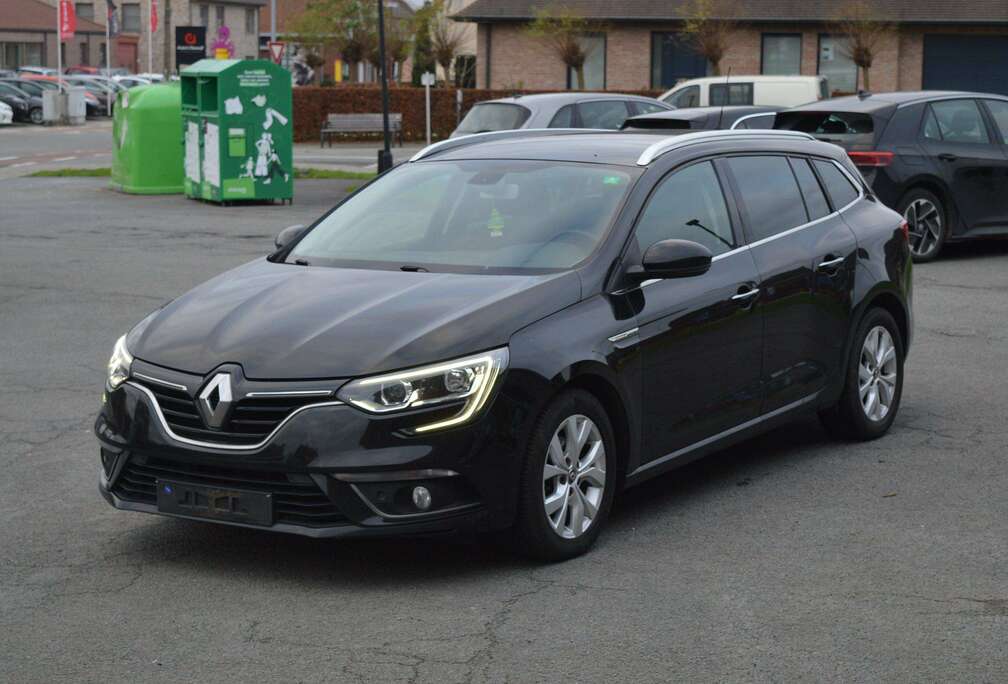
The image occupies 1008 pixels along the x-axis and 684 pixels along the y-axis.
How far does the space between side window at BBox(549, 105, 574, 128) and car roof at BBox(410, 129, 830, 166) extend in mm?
13981

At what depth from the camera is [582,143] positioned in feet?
23.7

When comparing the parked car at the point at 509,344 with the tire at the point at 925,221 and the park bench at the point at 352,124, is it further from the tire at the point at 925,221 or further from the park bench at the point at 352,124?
the park bench at the point at 352,124

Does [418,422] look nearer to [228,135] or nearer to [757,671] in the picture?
[757,671]

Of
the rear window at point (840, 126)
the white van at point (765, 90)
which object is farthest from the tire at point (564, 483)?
the white van at point (765, 90)

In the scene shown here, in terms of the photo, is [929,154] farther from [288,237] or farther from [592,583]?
[592,583]

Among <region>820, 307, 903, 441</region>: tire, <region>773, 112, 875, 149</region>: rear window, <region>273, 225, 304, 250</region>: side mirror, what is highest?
<region>773, 112, 875, 149</region>: rear window

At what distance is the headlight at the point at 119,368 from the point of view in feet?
19.5

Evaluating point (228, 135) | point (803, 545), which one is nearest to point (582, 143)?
point (803, 545)

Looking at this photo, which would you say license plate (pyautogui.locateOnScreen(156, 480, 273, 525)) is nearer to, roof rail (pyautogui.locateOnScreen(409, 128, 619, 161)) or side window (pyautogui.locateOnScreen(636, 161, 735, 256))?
side window (pyautogui.locateOnScreen(636, 161, 735, 256))

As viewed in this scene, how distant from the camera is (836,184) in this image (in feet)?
27.0

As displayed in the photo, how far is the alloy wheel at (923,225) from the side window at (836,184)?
7.84 metres

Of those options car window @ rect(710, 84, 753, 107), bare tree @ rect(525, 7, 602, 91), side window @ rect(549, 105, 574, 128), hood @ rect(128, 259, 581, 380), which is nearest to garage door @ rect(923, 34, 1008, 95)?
bare tree @ rect(525, 7, 602, 91)

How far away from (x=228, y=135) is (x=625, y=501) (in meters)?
17.0

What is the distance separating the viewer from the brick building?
47.1m
